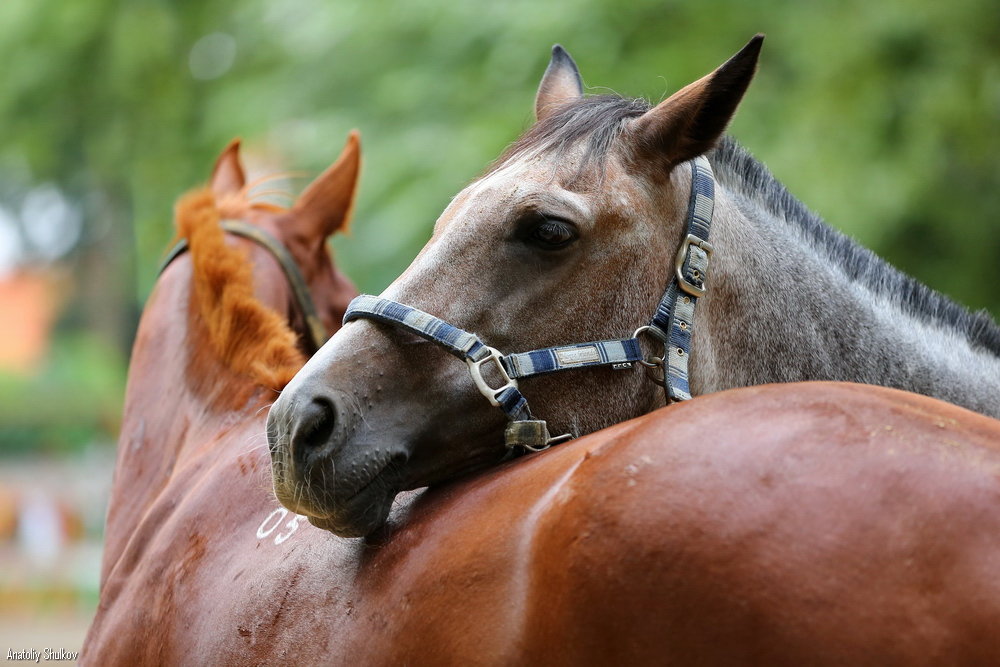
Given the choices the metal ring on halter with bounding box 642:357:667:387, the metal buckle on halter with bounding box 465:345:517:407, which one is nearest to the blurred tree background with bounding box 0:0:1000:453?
the metal ring on halter with bounding box 642:357:667:387

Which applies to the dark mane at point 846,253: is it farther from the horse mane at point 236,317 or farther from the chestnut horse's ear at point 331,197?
the chestnut horse's ear at point 331,197

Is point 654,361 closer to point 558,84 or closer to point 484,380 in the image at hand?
point 484,380

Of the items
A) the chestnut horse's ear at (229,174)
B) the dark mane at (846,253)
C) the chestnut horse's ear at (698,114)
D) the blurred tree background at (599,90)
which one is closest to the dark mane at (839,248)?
the dark mane at (846,253)

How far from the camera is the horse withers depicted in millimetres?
2215

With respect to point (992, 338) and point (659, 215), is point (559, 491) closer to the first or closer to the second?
A: point (659, 215)

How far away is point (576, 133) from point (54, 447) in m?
16.4

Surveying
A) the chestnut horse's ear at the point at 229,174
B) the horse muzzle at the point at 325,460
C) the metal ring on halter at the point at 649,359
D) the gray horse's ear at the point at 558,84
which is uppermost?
the gray horse's ear at the point at 558,84

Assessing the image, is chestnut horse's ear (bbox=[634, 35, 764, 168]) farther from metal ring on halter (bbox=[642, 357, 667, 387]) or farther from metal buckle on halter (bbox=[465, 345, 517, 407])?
metal buckle on halter (bbox=[465, 345, 517, 407])

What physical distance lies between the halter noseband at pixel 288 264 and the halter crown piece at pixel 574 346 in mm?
1627

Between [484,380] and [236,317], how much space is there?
1427 mm

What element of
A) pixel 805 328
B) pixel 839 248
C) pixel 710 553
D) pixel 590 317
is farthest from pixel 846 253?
pixel 710 553

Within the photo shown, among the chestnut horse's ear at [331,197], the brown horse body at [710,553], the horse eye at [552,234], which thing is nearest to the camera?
the brown horse body at [710,553]

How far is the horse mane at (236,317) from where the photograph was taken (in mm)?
3312

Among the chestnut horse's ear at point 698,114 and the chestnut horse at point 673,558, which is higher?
the chestnut horse's ear at point 698,114
